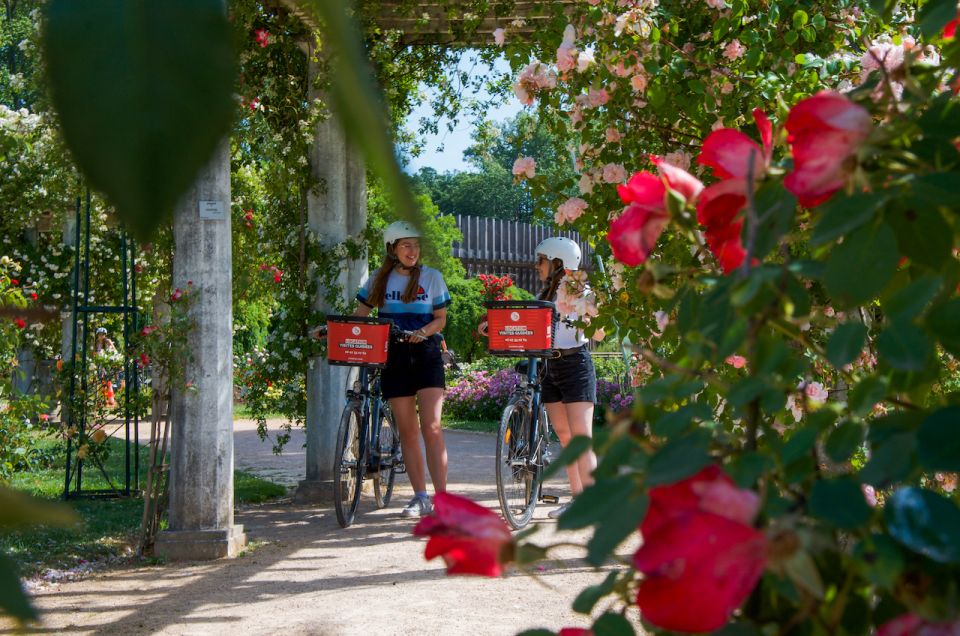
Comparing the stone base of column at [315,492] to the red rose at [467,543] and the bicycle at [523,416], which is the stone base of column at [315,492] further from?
the red rose at [467,543]

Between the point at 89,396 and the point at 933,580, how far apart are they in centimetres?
582

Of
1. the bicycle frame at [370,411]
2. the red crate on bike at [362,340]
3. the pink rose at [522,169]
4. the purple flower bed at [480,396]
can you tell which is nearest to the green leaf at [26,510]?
the pink rose at [522,169]

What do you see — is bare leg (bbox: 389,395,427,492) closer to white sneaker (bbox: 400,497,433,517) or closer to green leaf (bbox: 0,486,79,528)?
white sneaker (bbox: 400,497,433,517)

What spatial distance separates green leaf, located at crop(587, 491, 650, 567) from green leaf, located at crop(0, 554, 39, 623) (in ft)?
0.96

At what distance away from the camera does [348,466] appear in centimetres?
489

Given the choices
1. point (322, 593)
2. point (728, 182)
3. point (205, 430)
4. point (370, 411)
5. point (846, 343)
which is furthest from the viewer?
point (370, 411)

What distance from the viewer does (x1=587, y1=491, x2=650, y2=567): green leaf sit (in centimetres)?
47

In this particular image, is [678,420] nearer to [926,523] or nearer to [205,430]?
[926,523]

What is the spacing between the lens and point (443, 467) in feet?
15.8

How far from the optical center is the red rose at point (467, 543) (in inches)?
22.4

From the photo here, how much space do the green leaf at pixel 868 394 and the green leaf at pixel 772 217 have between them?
3.7 inches

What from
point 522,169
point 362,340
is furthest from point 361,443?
point 522,169

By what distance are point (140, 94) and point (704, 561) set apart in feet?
1.05

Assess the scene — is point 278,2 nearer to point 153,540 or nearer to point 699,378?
point 699,378
